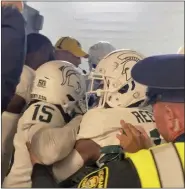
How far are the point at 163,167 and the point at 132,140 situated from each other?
0.17m

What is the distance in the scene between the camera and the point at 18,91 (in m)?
1.26

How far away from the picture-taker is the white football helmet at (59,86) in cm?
122

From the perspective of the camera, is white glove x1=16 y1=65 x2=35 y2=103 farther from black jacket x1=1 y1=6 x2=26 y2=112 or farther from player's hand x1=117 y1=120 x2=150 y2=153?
player's hand x1=117 y1=120 x2=150 y2=153

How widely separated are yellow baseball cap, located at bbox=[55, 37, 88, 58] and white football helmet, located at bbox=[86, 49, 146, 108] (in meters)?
0.49

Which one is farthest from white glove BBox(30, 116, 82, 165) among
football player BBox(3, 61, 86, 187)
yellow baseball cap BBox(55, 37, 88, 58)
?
yellow baseball cap BBox(55, 37, 88, 58)

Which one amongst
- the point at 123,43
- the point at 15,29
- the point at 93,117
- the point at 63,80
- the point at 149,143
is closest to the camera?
the point at 149,143

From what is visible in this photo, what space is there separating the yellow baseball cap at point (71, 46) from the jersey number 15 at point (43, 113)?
1.72ft

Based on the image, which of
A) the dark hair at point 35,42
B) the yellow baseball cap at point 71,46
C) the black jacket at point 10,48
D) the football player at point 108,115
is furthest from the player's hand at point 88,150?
the yellow baseball cap at point 71,46

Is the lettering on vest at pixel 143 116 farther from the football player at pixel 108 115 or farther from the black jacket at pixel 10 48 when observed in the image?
the black jacket at pixel 10 48

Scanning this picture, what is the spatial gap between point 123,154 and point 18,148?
42 cm

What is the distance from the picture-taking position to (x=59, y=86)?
1.24 m

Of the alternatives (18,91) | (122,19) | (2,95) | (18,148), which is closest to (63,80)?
(18,91)

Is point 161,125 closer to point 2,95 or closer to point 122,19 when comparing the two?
point 2,95

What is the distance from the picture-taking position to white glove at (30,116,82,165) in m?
1.03
